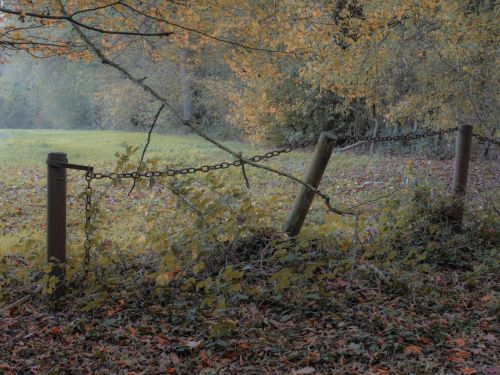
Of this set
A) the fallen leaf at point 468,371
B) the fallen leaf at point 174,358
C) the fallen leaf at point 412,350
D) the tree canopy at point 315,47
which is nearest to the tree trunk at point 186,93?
the tree canopy at point 315,47

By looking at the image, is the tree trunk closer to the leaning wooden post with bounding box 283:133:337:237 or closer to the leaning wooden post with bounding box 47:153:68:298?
the leaning wooden post with bounding box 283:133:337:237

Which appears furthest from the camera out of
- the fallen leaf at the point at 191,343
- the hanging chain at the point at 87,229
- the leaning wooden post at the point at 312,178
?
the leaning wooden post at the point at 312,178

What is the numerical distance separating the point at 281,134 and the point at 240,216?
16.0 m

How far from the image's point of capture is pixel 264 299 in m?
4.16

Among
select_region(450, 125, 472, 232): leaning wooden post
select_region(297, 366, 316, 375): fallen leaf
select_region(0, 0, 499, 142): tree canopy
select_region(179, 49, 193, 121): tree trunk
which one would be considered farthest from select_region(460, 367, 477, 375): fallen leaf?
select_region(179, 49, 193, 121): tree trunk

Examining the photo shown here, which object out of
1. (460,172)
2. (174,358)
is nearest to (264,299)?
(174,358)

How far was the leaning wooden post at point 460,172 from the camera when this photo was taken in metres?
5.68

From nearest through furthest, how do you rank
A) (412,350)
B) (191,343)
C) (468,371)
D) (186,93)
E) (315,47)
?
(468,371) → (412,350) → (191,343) → (315,47) → (186,93)

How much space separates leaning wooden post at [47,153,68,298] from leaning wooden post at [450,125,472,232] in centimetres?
403

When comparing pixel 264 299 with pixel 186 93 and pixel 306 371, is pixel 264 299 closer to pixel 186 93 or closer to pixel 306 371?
pixel 306 371

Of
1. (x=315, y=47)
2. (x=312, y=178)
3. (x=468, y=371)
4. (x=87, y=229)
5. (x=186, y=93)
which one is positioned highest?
(x=186, y=93)

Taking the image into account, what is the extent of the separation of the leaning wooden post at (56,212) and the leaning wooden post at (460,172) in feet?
13.2

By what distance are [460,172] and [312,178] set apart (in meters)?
1.95

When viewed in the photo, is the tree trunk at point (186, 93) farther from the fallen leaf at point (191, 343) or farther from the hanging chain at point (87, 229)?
the fallen leaf at point (191, 343)
